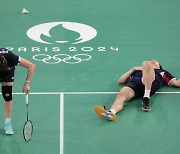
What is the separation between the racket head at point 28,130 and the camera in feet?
28.6

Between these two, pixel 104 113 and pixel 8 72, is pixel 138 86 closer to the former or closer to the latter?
pixel 104 113

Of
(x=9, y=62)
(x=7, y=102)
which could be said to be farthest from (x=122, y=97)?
(x=9, y=62)

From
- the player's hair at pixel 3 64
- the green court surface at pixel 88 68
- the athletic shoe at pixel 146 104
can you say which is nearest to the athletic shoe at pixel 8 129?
the green court surface at pixel 88 68

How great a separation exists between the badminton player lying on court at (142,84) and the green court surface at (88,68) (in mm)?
157

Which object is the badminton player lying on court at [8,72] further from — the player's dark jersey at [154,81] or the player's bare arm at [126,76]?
the player's bare arm at [126,76]

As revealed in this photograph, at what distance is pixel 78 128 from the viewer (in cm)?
955

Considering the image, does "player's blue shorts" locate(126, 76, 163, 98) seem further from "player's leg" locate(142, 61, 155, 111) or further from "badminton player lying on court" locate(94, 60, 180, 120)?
"player's leg" locate(142, 61, 155, 111)

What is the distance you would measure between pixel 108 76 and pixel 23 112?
236 cm

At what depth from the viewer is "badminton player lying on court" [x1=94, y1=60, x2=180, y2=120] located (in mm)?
10031

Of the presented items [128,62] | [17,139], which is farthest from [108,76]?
[17,139]

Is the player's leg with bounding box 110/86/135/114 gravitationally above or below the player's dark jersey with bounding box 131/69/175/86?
below

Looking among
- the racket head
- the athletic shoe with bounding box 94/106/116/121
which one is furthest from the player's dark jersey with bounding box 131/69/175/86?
the racket head

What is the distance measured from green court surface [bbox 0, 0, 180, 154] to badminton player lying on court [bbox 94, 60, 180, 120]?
0.16 metres

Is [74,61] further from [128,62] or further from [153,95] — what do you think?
[153,95]
